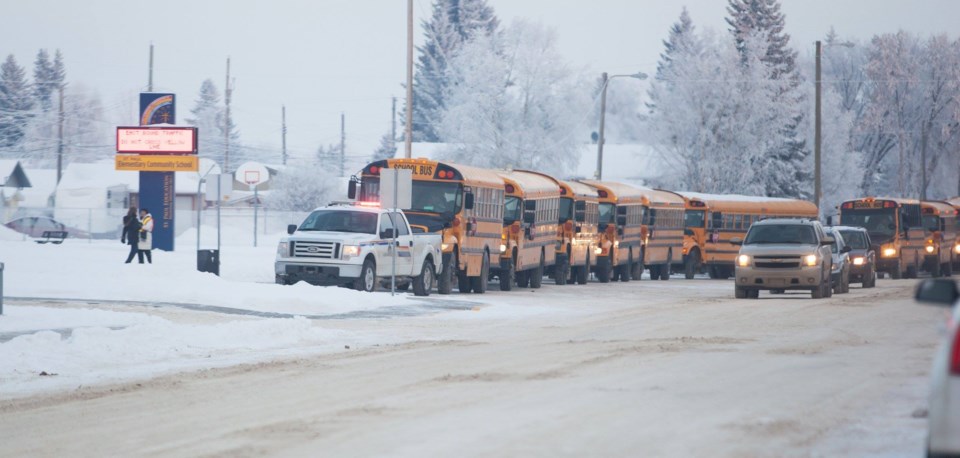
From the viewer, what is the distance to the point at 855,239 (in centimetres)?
4475

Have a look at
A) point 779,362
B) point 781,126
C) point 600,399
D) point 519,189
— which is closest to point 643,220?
point 519,189

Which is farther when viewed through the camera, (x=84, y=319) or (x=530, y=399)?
(x=84, y=319)

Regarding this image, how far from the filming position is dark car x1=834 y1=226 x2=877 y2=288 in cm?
4388

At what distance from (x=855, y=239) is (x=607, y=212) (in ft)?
30.4

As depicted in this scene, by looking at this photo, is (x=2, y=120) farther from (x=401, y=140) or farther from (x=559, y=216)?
(x=559, y=216)

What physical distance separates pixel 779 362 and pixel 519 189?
24305 millimetres

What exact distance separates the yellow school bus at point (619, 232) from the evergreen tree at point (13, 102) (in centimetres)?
9878

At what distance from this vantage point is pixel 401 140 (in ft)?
453

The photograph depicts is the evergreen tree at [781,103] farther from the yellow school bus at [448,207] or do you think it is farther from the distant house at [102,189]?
the yellow school bus at [448,207]

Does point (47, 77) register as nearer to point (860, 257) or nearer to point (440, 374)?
point (860, 257)

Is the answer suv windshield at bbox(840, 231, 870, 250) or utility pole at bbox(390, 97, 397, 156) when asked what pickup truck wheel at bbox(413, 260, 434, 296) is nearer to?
A: suv windshield at bbox(840, 231, 870, 250)

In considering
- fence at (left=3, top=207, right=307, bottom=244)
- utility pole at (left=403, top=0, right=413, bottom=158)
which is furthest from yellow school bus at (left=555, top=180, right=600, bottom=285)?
fence at (left=3, top=207, right=307, bottom=244)

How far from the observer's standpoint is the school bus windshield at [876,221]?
54.5 meters

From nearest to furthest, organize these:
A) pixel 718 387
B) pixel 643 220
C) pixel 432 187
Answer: pixel 718 387 → pixel 432 187 → pixel 643 220
